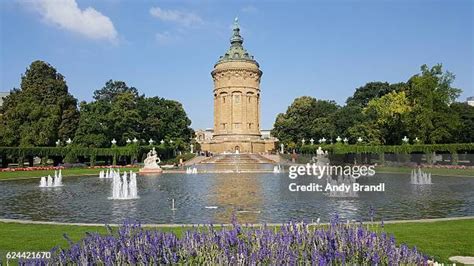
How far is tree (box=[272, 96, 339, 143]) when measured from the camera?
93.6m

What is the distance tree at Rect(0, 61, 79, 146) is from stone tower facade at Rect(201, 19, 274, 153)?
159 ft

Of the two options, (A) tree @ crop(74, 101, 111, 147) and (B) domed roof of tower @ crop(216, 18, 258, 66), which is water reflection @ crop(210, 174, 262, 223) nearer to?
(A) tree @ crop(74, 101, 111, 147)

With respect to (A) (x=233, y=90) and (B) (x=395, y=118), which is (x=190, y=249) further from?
(A) (x=233, y=90)

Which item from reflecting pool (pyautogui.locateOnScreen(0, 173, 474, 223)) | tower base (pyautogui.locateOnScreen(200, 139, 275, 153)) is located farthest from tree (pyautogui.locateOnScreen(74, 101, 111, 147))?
tower base (pyautogui.locateOnScreen(200, 139, 275, 153))

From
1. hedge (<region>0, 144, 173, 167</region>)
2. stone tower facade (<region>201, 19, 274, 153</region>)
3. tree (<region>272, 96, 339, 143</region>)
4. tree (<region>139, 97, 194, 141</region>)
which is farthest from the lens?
stone tower facade (<region>201, 19, 274, 153</region>)

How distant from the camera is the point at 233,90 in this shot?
111750mm

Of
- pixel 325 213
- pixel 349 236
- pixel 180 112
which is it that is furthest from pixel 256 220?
pixel 180 112

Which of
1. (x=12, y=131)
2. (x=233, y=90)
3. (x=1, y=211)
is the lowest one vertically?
(x=1, y=211)

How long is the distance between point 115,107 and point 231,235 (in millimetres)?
61717

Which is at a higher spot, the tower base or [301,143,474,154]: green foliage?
the tower base

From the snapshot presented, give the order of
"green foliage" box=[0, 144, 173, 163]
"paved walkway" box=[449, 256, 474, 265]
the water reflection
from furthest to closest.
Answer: "green foliage" box=[0, 144, 173, 163] < the water reflection < "paved walkway" box=[449, 256, 474, 265]

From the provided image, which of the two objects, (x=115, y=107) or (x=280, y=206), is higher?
(x=115, y=107)

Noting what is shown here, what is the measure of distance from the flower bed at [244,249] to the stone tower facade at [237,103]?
101034 millimetres

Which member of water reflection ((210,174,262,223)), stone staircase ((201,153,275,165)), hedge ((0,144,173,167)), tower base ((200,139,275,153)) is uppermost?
tower base ((200,139,275,153))
